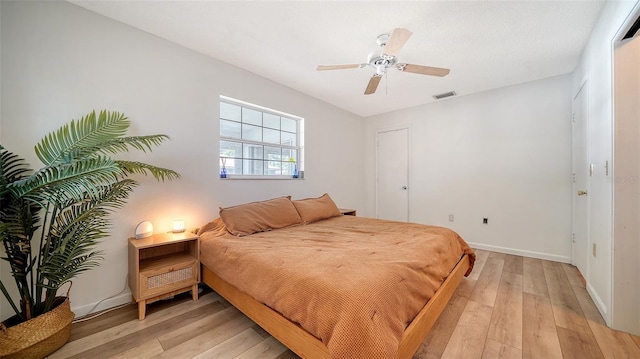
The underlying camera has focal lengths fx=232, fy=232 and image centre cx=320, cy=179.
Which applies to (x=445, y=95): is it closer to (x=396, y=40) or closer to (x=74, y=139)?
(x=396, y=40)

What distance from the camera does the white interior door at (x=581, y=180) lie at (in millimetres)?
2391

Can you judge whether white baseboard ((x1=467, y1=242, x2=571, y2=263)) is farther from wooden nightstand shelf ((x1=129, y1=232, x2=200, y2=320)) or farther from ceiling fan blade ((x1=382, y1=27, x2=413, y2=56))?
wooden nightstand shelf ((x1=129, y1=232, x2=200, y2=320))

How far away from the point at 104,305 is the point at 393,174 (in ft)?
14.3

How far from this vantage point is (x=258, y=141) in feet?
10.4

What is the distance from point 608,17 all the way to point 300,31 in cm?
242

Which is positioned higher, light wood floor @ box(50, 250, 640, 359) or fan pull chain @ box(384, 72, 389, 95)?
fan pull chain @ box(384, 72, 389, 95)

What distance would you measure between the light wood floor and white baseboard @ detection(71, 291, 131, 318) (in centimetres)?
11

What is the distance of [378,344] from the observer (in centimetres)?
100

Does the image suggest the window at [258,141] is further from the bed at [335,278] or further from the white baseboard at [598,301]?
the white baseboard at [598,301]

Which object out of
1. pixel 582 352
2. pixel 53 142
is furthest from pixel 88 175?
pixel 582 352

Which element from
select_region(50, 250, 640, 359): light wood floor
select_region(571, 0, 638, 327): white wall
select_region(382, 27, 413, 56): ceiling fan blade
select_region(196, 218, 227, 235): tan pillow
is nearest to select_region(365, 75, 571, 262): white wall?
select_region(571, 0, 638, 327): white wall

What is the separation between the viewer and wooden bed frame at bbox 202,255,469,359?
119cm

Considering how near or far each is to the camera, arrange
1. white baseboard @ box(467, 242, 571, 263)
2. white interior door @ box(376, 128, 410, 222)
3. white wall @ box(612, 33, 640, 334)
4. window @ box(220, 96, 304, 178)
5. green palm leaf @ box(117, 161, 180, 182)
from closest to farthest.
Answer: white wall @ box(612, 33, 640, 334), green palm leaf @ box(117, 161, 180, 182), window @ box(220, 96, 304, 178), white baseboard @ box(467, 242, 571, 263), white interior door @ box(376, 128, 410, 222)

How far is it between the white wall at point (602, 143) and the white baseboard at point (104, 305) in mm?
3825
